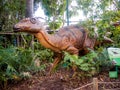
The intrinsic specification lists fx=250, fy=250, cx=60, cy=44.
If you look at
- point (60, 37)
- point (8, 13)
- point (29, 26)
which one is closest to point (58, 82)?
point (60, 37)

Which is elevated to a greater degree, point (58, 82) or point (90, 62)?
point (90, 62)

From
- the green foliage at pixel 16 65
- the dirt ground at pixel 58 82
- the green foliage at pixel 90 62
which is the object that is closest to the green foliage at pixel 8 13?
the green foliage at pixel 16 65

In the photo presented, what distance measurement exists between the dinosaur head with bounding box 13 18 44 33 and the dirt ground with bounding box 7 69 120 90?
0.84 meters

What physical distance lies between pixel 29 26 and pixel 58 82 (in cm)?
96

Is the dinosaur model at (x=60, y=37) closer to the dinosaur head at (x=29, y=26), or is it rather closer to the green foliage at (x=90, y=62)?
the dinosaur head at (x=29, y=26)

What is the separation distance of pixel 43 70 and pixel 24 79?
0.53 metres

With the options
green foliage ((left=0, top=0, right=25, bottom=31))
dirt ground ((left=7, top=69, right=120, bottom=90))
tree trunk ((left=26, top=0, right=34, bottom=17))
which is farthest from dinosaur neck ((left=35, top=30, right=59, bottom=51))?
green foliage ((left=0, top=0, right=25, bottom=31))

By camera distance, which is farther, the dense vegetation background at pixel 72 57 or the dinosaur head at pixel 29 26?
the dense vegetation background at pixel 72 57

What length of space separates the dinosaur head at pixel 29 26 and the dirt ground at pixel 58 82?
2.76 feet

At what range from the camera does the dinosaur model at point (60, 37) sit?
3500mm

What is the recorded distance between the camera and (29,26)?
347 cm

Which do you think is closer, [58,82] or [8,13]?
[58,82]

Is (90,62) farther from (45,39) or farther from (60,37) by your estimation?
(45,39)

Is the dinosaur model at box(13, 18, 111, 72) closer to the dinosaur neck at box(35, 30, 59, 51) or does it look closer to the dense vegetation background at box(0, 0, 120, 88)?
the dinosaur neck at box(35, 30, 59, 51)
